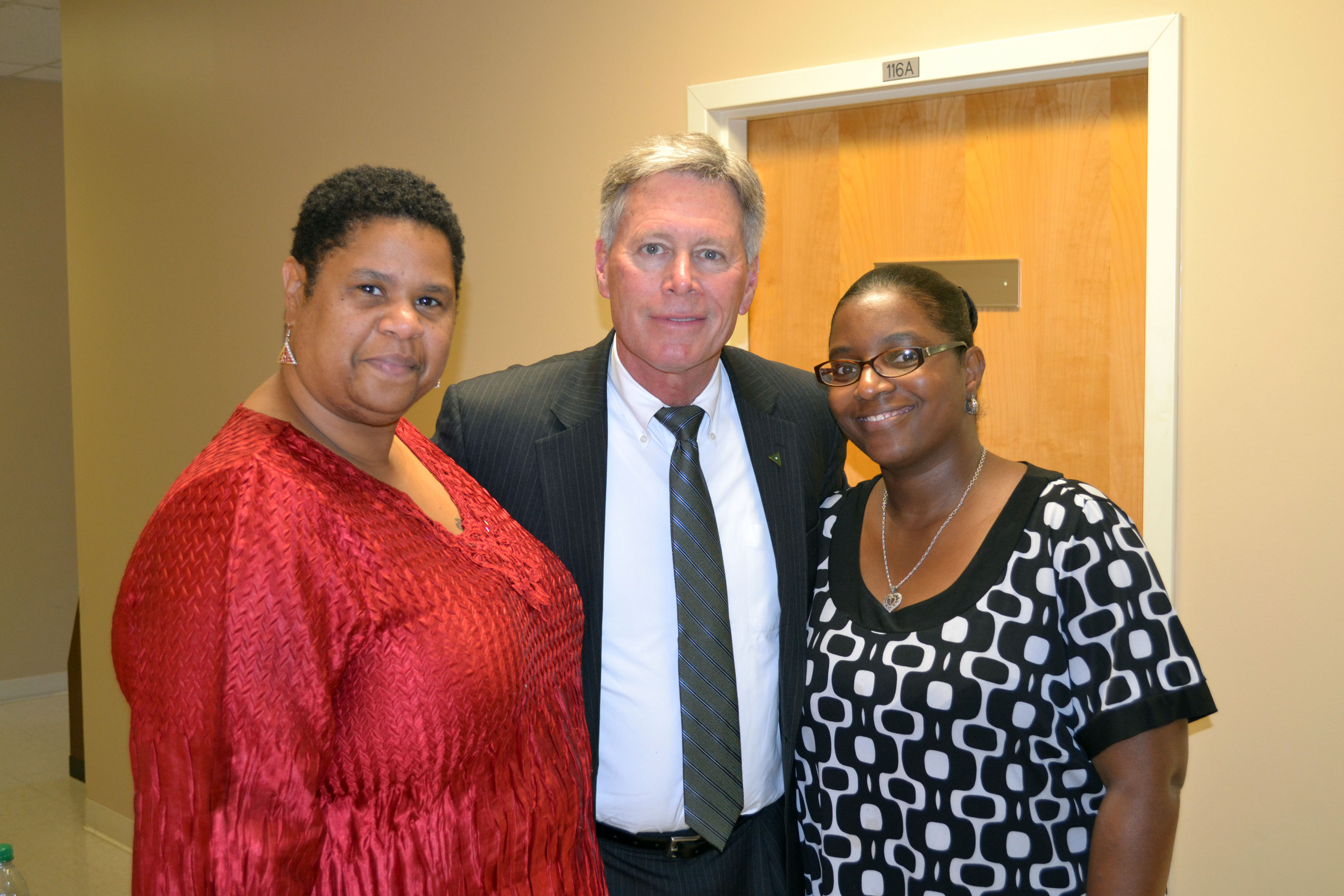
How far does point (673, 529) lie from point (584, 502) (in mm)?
156

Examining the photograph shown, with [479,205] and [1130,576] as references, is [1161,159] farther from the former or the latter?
[479,205]

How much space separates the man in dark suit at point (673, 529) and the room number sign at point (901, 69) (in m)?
0.94

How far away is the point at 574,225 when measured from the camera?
127 inches

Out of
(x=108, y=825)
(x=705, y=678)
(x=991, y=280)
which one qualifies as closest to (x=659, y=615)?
(x=705, y=678)

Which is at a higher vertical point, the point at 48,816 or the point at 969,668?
the point at 969,668

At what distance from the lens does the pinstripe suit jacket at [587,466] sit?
5.75 feet

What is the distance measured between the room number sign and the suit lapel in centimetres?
126

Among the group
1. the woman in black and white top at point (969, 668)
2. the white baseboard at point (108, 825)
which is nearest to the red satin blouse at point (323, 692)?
the woman in black and white top at point (969, 668)

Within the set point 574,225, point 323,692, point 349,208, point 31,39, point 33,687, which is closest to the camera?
point 323,692

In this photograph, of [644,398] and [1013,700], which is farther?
[644,398]

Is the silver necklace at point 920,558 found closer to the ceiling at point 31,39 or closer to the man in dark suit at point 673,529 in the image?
the man in dark suit at point 673,529

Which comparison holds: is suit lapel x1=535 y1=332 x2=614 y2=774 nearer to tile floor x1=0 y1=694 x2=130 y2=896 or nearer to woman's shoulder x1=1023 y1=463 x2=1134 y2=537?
woman's shoulder x1=1023 y1=463 x2=1134 y2=537

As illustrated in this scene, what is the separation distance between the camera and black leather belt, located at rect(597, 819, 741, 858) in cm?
171

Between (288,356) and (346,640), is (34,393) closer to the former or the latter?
(288,356)
